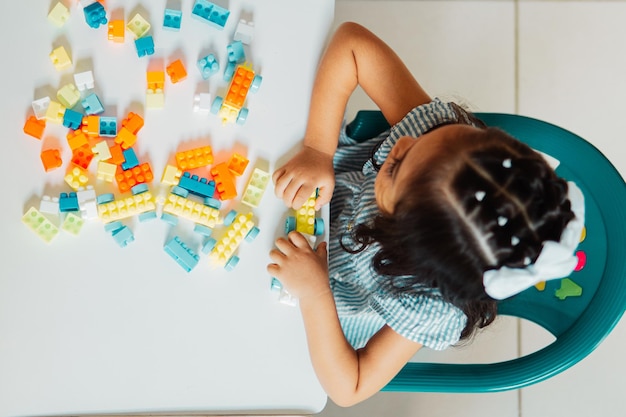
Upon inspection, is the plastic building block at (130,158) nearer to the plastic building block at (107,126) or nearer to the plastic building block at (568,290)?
the plastic building block at (107,126)

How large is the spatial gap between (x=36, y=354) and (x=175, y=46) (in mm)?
388

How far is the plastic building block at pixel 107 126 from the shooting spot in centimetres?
72

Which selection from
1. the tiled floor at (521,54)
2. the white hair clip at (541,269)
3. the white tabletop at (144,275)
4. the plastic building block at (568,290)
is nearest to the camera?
the white hair clip at (541,269)

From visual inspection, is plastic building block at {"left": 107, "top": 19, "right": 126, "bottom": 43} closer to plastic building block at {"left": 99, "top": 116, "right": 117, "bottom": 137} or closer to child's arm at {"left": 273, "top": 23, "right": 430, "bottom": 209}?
plastic building block at {"left": 99, "top": 116, "right": 117, "bottom": 137}

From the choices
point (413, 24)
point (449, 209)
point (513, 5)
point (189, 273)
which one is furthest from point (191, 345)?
point (513, 5)

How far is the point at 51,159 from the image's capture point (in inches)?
27.7

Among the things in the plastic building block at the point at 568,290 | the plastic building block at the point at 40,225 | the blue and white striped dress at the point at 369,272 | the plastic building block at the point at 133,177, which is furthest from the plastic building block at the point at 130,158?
the plastic building block at the point at 568,290

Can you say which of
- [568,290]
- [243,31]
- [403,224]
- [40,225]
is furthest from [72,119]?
[568,290]

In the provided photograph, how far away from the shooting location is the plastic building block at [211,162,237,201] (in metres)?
0.73

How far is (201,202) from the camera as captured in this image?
0.73 meters

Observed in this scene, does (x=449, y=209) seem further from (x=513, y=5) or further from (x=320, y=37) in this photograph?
(x=513, y=5)

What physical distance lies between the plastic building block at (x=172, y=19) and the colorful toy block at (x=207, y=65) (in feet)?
0.17

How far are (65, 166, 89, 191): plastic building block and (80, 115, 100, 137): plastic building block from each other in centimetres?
5

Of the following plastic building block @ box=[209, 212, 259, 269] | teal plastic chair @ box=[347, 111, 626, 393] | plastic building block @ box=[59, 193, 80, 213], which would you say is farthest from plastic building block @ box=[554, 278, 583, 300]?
plastic building block @ box=[59, 193, 80, 213]
